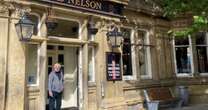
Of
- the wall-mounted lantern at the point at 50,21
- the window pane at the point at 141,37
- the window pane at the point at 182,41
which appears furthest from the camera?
the window pane at the point at 182,41

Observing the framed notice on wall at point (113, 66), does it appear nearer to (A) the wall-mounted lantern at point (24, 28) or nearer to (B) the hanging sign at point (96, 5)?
(B) the hanging sign at point (96, 5)

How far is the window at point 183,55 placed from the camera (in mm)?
14250

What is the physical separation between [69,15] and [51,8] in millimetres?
854

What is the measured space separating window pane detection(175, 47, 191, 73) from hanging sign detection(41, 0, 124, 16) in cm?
433

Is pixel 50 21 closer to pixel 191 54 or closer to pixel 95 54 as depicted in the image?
pixel 95 54

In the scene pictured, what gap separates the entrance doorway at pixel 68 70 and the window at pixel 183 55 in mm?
5739

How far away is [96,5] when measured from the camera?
1055 cm

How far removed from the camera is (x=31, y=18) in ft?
29.6

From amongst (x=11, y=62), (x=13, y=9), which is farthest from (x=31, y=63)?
(x=13, y=9)

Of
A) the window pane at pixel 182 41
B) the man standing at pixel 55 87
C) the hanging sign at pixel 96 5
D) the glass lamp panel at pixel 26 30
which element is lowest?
the man standing at pixel 55 87

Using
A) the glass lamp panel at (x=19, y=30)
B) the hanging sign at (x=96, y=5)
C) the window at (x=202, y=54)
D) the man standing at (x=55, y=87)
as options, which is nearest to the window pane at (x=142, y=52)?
the hanging sign at (x=96, y=5)

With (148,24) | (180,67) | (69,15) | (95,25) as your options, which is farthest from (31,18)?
(180,67)

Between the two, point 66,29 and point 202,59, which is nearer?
point 66,29

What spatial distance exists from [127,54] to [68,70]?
2637 millimetres
